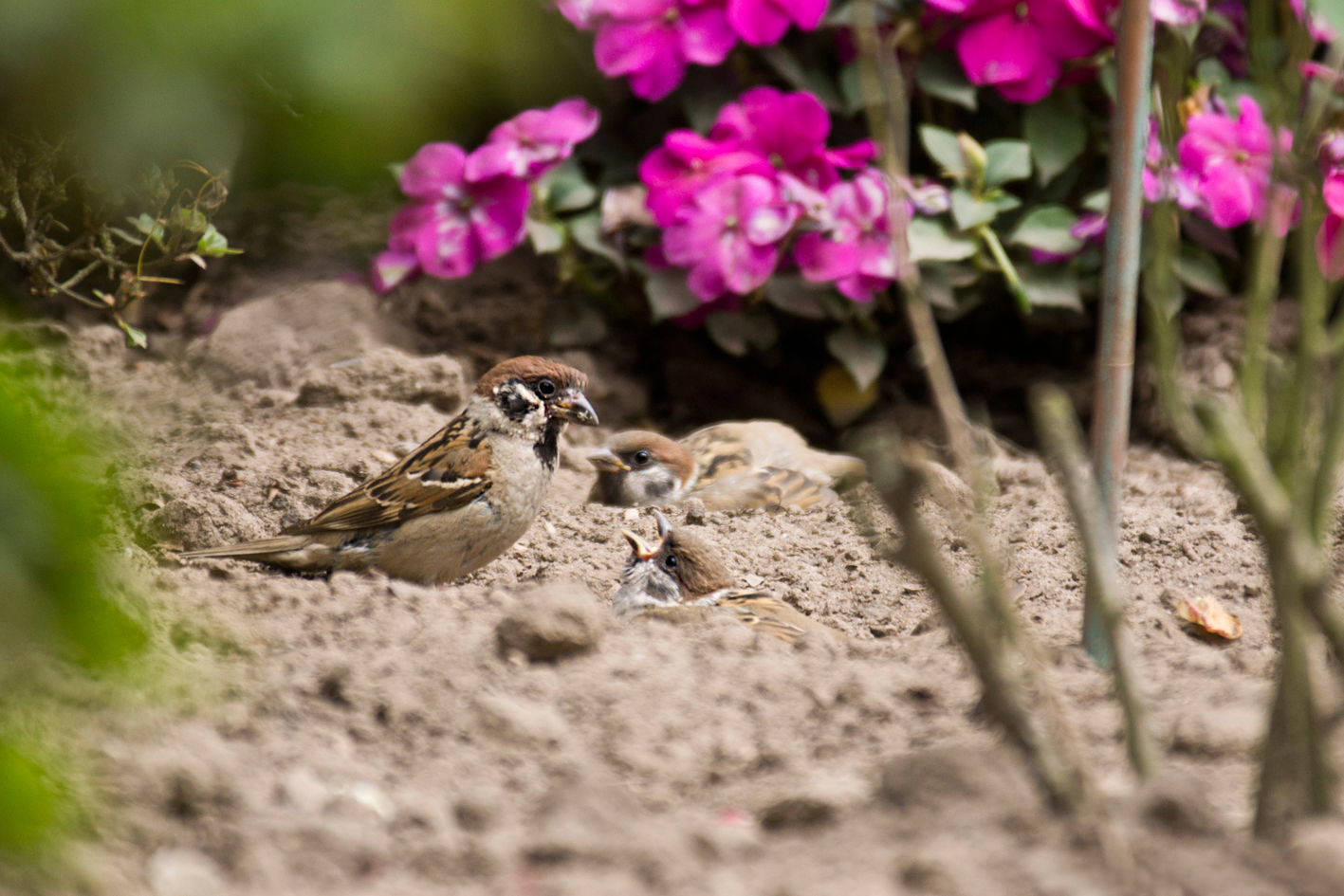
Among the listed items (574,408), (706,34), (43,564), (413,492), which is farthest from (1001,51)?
(43,564)

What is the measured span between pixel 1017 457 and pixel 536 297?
213 centimetres

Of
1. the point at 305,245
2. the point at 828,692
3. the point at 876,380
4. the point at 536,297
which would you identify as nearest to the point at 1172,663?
the point at 828,692

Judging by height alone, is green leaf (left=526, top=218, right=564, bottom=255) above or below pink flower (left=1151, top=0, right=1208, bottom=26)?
below

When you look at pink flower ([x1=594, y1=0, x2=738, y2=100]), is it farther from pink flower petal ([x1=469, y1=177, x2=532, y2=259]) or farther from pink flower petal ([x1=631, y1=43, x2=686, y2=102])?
pink flower petal ([x1=469, y1=177, x2=532, y2=259])

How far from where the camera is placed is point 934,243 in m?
4.59

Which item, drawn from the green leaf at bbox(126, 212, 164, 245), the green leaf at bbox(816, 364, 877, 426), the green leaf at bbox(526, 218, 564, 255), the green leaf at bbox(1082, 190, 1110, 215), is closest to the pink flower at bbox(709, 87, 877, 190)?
the green leaf at bbox(526, 218, 564, 255)

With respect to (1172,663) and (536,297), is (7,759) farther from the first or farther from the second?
(536,297)

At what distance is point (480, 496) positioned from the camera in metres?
3.61

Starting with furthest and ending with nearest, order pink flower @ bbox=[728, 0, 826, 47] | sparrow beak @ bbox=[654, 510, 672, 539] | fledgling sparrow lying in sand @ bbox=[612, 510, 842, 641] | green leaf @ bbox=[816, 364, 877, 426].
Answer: green leaf @ bbox=[816, 364, 877, 426]
pink flower @ bbox=[728, 0, 826, 47]
sparrow beak @ bbox=[654, 510, 672, 539]
fledgling sparrow lying in sand @ bbox=[612, 510, 842, 641]

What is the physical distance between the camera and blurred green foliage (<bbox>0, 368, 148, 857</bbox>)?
623 millimetres

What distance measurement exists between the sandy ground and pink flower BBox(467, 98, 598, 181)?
1720 mm

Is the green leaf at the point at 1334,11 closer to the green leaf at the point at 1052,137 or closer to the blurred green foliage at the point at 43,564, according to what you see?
the blurred green foliage at the point at 43,564

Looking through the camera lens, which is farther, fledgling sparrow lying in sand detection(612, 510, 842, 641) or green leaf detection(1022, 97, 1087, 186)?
green leaf detection(1022, 97, 1087, 186)

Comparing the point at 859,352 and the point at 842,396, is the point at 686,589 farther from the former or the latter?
the point at 842,396
